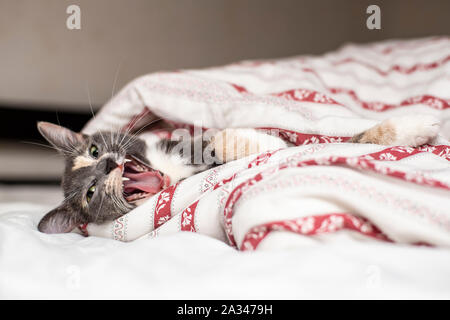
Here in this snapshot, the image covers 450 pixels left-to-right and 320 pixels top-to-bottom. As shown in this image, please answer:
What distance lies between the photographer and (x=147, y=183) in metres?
1.17

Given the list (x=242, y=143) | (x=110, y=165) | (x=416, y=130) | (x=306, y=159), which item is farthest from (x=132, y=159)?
(x=416, y=130)

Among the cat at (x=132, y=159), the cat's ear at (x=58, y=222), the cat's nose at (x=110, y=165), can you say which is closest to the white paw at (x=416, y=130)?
the cat at (x=132, y=159)

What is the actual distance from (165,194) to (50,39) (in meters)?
1.69

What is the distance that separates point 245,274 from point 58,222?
27.4 inches

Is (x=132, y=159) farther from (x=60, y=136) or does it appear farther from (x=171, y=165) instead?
(x=60, y=136)

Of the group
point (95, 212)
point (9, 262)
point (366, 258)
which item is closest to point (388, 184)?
point (366, 258)

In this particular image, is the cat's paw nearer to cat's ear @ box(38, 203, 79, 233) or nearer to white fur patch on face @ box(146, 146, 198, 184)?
white fur patch on face @ box(146, 146, 198, 184)

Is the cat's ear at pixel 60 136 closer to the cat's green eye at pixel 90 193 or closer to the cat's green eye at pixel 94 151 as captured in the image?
the cat's green eye at pixel 94 151

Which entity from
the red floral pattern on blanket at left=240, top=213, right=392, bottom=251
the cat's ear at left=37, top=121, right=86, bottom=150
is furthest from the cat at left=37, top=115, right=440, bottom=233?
the red floral pattern on blanket at left=240, top=213, right=392, bottom=251

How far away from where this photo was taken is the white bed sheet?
53 cm

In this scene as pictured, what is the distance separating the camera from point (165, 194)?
97 centimetres

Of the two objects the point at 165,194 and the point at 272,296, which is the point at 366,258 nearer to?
the point at 272,296

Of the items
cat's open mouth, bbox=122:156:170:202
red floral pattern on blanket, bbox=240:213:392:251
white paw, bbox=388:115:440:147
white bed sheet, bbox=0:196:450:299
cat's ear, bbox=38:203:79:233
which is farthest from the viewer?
cat's open mouth, bbox=122:156:170:202

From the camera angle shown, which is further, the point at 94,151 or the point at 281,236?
the point at 94,151
